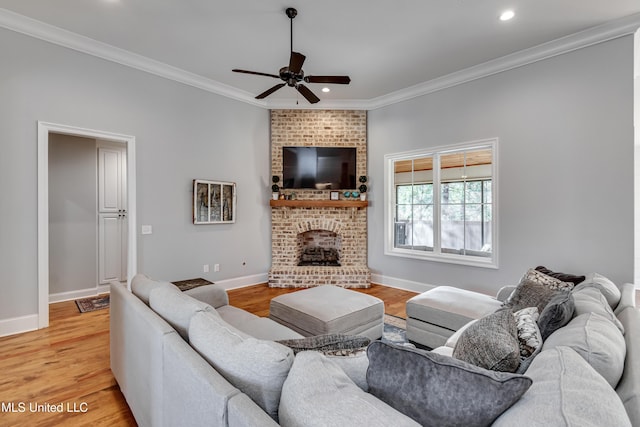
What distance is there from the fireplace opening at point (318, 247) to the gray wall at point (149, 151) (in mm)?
663

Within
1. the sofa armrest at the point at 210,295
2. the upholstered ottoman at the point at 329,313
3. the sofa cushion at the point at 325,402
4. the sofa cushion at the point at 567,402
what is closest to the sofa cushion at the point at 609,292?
the sofa cushion at the point at 567,402

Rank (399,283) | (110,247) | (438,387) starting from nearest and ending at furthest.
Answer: (438,387), (110,247), (399,283)

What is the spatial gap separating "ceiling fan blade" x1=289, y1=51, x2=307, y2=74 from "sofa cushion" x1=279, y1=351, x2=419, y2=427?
2.53 m

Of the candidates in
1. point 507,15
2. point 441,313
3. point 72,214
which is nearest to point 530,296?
point 441,313

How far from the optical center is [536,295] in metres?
2.06

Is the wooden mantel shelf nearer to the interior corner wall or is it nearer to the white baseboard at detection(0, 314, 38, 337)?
the interior corner wall

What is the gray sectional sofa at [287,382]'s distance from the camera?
2.40ft

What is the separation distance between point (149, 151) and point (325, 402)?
404 cm

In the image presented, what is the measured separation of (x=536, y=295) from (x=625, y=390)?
49.4 inches

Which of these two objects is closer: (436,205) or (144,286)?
(144,286)

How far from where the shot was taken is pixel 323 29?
10.3 ft

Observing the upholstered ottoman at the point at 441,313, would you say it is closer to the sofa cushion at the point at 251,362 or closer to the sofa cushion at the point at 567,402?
the sofa cushion at the point at 567,402

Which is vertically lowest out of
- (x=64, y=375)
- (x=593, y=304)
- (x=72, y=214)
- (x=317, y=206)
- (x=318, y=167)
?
(x=64, y=375)

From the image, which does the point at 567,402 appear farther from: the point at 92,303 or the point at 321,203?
the point at 92,303
